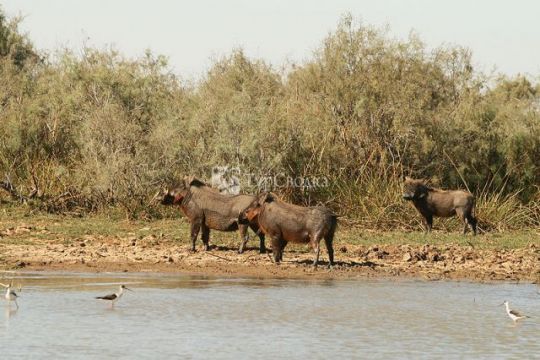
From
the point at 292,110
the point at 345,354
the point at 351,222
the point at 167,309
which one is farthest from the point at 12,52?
the point at 345,354

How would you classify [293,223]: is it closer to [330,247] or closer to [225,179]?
[330,247]

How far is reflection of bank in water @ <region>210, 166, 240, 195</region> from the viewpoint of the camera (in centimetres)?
2312

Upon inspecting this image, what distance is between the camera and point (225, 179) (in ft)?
76.3

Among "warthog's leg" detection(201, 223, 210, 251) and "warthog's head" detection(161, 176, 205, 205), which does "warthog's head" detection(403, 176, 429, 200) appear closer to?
"warthog's head" detection(161, 176, 205, 205)

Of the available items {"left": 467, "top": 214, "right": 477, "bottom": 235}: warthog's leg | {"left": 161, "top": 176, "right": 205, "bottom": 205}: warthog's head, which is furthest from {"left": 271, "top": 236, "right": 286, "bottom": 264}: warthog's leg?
{"left": 467, "top": 214, "right": 477, "bottom": 235}: warthog's leg

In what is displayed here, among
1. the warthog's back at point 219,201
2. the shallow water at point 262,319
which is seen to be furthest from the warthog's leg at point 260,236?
the shallow water at point 262,319

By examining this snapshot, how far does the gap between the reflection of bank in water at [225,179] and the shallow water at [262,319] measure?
6163 millimetres

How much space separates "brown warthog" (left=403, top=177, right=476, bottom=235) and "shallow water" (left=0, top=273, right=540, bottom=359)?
602 centimetres

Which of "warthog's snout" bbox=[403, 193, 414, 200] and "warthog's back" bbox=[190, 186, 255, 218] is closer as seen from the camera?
"warthog's back" bbox=[190, 186, 255, 218]

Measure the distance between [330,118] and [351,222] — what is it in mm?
3329

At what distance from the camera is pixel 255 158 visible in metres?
23.1

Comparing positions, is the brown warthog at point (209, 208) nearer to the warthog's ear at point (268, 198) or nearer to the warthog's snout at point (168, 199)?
the warthog's snout at point (168, 199)

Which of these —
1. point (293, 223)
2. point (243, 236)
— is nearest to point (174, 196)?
point (243, 236)

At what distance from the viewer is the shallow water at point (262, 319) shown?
37.4ft
